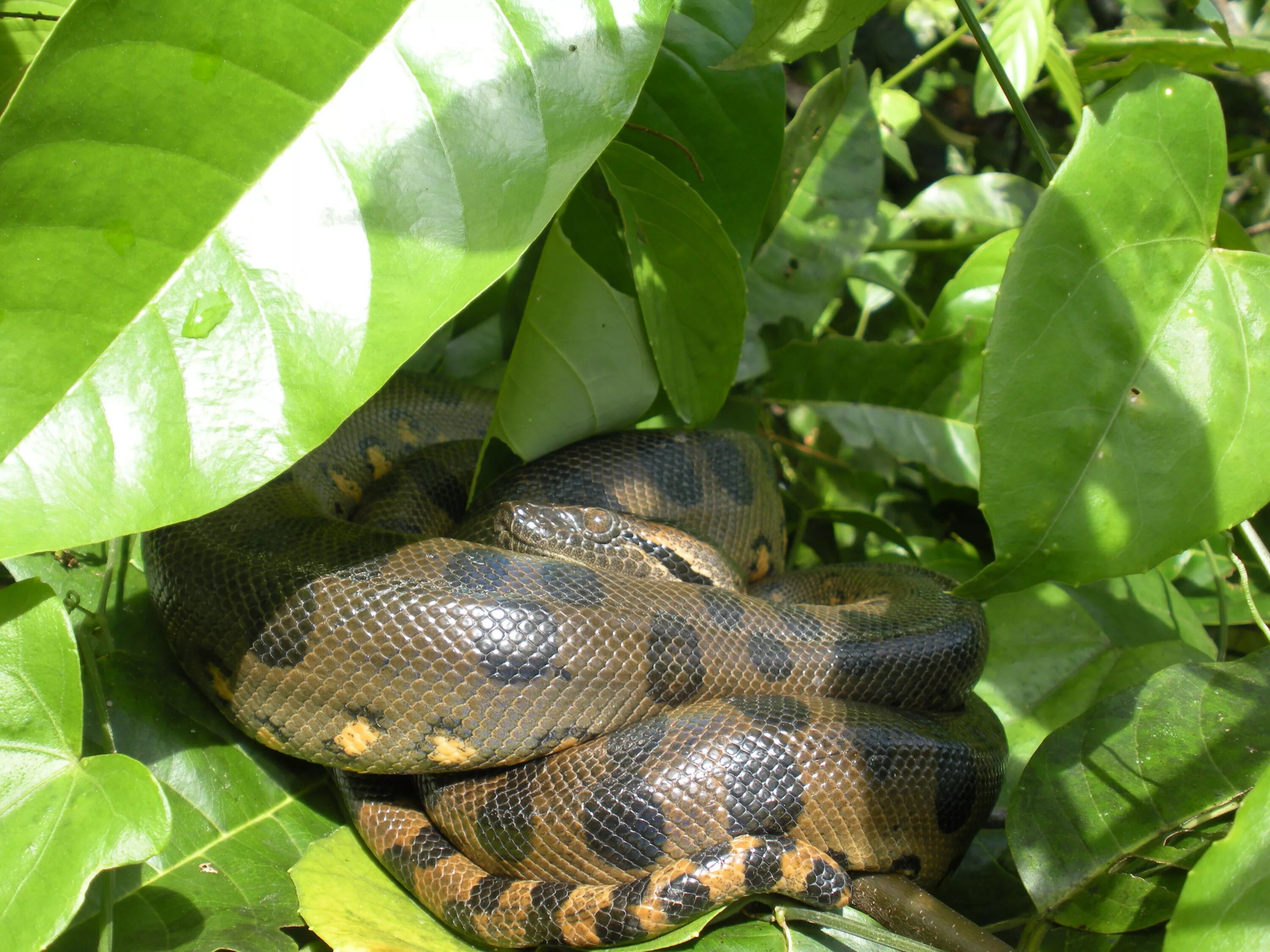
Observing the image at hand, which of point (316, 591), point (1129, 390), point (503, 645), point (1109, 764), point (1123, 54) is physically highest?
point (1123, 54)

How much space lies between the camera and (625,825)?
1890mm

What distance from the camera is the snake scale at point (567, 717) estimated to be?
186 cm

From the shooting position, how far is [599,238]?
2381 millimetres

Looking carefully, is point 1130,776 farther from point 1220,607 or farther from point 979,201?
point 979,201

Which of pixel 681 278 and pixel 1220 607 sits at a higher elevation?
pixel 681 278

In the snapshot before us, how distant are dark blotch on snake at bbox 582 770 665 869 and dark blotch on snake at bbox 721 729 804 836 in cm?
15

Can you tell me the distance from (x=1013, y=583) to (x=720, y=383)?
118 cm

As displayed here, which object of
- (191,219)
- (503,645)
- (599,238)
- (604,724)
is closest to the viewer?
(191,219)

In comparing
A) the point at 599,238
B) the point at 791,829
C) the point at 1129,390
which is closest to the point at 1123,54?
the point at 599,238

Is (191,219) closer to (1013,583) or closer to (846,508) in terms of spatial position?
(1013,583)

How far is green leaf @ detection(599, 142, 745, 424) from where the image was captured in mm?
2082

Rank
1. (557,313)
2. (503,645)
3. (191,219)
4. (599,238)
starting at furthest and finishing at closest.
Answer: (599,238) < (557,313) < (503,645) < (191,219)

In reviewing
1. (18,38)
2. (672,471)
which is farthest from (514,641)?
(18,38)

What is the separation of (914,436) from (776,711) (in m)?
1.07
